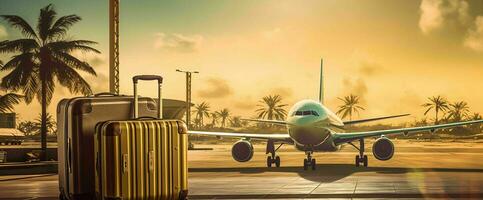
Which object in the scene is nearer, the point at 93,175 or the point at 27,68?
the point at 93,175

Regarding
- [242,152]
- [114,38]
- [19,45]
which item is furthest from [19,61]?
[242,152]

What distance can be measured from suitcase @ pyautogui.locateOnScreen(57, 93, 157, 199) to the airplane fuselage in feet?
84.4

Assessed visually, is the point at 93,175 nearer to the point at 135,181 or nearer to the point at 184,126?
the point at 135,181

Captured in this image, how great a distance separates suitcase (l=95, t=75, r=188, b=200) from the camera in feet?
34.5

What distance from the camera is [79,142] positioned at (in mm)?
10844

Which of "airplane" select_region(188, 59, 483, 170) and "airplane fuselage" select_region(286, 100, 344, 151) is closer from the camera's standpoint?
"airplane fuselage" select_region(286, 100, 344, 151)

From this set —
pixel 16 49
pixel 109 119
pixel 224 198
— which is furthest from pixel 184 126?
pixel 16 49

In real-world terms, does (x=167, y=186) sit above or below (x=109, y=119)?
below

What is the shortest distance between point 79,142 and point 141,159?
1.07m

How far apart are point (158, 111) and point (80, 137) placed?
1609mm

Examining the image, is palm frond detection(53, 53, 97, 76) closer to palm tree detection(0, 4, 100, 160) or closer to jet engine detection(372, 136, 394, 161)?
palm tree detection(0, 4, 100, 160)

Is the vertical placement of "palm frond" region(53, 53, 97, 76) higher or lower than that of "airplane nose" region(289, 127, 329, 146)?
higher

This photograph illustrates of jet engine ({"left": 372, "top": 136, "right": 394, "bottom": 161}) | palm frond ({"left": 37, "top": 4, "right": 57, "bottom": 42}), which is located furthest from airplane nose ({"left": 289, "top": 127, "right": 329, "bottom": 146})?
palm frond ({"left": 37, "top": 4, "right": 57, "bottom": 42})

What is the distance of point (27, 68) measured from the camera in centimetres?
5119
